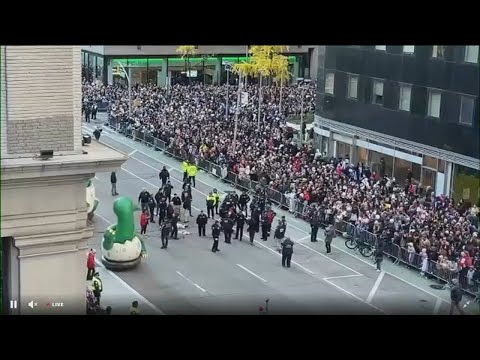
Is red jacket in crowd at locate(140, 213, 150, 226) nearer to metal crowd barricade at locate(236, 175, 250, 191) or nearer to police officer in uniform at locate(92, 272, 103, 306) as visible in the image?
metal crowd barricade at locate(236, 175, 250, 191)

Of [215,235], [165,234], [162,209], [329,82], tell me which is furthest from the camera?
[329,82]

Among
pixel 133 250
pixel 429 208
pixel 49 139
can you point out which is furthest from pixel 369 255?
pixel 49 139

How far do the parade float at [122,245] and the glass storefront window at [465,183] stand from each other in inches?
228

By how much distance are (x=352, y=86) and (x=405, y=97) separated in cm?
184

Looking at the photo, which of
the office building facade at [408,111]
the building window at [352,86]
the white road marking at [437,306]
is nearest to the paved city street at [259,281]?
the white road marking at [437,306]

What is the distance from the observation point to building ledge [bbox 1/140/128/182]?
854 cm

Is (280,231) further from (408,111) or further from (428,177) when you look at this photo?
(408,111)

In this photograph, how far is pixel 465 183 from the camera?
16.8 m

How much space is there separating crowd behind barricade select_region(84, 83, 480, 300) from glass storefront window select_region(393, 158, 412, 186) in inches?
5.0

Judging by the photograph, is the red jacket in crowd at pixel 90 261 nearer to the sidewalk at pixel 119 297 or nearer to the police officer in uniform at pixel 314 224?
the sidewalk at pixel 119 297

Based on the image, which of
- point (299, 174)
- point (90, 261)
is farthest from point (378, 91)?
point (90, 261)
